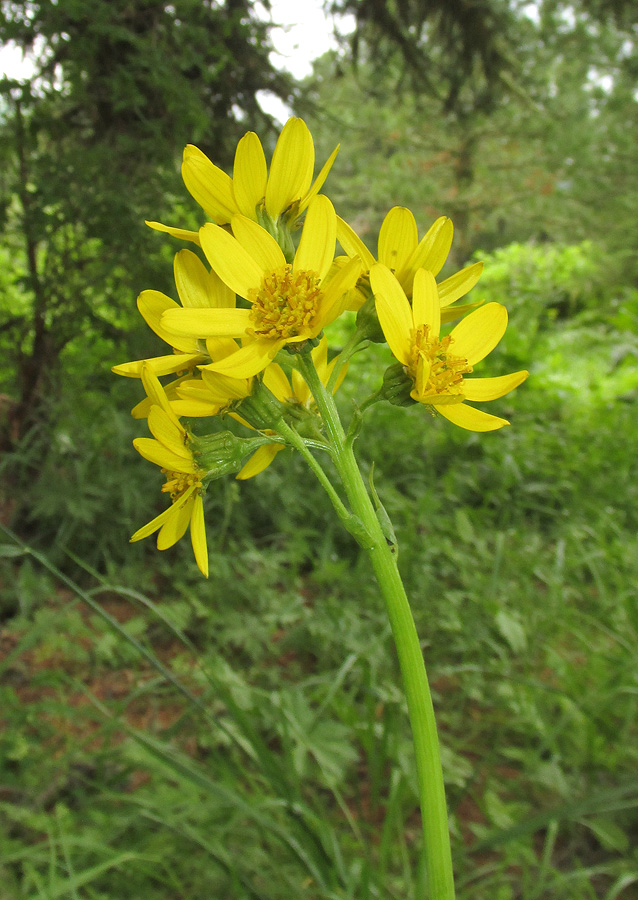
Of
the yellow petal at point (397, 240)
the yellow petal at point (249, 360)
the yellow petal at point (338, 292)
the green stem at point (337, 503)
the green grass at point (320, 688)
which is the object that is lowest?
the green grass at point (320, 688)

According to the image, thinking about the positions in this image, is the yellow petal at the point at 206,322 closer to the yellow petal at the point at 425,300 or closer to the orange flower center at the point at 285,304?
the orange flower center at the point at 285,304

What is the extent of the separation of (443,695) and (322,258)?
197cm

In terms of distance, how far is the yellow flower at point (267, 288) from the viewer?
1.98 feet

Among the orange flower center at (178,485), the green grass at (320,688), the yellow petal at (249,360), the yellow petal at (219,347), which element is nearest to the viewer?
the yellow petal at (249,360)

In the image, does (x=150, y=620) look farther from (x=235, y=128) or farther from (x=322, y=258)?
(x=235, y=128)

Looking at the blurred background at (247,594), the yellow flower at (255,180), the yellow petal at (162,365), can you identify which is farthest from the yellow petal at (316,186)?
the blurred background at (247,594)

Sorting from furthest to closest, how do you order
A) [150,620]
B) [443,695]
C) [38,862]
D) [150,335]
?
[150,335] → [150,620] → [443,695] → [38,862]

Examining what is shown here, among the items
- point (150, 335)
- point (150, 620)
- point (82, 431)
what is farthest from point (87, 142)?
point (150, 620)

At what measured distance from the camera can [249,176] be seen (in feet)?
2.24

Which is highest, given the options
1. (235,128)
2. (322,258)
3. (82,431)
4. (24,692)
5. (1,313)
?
(235,128)

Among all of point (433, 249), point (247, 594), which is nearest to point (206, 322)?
point (433, 249)

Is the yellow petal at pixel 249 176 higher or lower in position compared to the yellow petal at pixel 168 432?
higher

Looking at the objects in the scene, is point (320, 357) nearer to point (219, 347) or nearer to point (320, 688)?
point (219, 347)

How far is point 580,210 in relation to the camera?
1342cm
